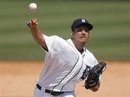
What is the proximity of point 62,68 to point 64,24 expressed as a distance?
28.9ft

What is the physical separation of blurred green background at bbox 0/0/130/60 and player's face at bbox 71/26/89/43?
7.31 metres

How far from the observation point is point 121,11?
15484 mm

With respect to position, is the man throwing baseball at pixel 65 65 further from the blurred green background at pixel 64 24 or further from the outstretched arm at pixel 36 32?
the blurred green background at pixel 64 24

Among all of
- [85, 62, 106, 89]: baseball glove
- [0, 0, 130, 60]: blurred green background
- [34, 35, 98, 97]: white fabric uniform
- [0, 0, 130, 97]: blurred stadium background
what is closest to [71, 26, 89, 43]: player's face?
[34, 35, 98, 97]: white fabric uniform

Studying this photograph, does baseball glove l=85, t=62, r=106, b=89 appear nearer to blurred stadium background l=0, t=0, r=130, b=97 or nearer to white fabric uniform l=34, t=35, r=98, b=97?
white fabric uniform l=34, t=35, r=98, b=97

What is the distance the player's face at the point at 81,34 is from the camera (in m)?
5.97

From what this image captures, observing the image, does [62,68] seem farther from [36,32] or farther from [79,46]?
[36,32]

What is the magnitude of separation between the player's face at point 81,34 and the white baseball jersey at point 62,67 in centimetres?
10

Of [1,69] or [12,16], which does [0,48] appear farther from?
[1,69]

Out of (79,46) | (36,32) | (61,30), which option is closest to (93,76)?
(79,46)

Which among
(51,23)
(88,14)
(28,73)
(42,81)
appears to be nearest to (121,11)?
(88,14)

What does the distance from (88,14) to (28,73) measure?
4487 millimetres

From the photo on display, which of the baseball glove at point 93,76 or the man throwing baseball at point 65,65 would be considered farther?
the baseball glove at point 93,76

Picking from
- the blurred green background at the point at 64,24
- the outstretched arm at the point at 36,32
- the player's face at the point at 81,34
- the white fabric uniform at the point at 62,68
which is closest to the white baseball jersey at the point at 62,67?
the white fabric uniform at the point at 62,68
